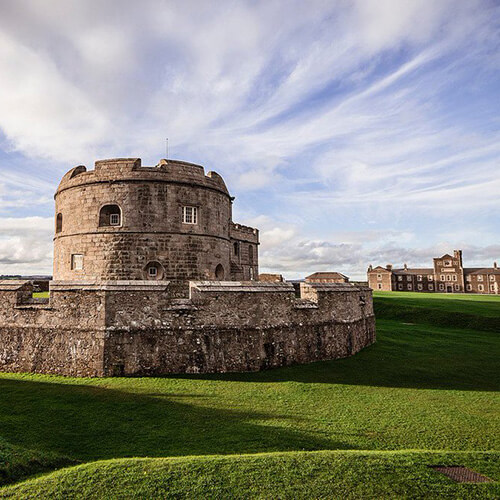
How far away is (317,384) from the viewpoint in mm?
10008

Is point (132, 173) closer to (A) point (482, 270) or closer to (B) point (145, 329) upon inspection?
(B) point (145, 329)

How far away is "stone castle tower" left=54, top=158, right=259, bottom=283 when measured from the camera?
50.0 ft

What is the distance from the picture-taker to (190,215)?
16.4 meters

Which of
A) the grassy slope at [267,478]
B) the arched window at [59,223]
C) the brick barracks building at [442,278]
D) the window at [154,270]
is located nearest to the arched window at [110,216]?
the window at [154,270]

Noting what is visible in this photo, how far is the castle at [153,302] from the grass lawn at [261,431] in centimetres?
71

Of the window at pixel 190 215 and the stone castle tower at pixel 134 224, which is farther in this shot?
the window at pixel 190 215

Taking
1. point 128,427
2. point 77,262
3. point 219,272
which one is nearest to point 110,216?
point 77,262

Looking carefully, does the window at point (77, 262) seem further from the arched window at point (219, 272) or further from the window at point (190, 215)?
the arched window at point (219, 272)

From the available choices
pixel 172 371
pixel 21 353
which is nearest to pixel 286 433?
pixel 172 371

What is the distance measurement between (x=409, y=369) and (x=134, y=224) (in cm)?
1208

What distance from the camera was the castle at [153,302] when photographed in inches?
408

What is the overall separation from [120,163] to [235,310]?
9.07m

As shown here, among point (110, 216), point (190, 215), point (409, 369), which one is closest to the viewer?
point (409, 369)

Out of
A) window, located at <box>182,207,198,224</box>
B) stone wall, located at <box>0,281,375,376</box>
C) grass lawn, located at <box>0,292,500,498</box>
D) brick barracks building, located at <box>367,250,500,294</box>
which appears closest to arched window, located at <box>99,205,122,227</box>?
window, located at <box>182,207,198,224</box>
